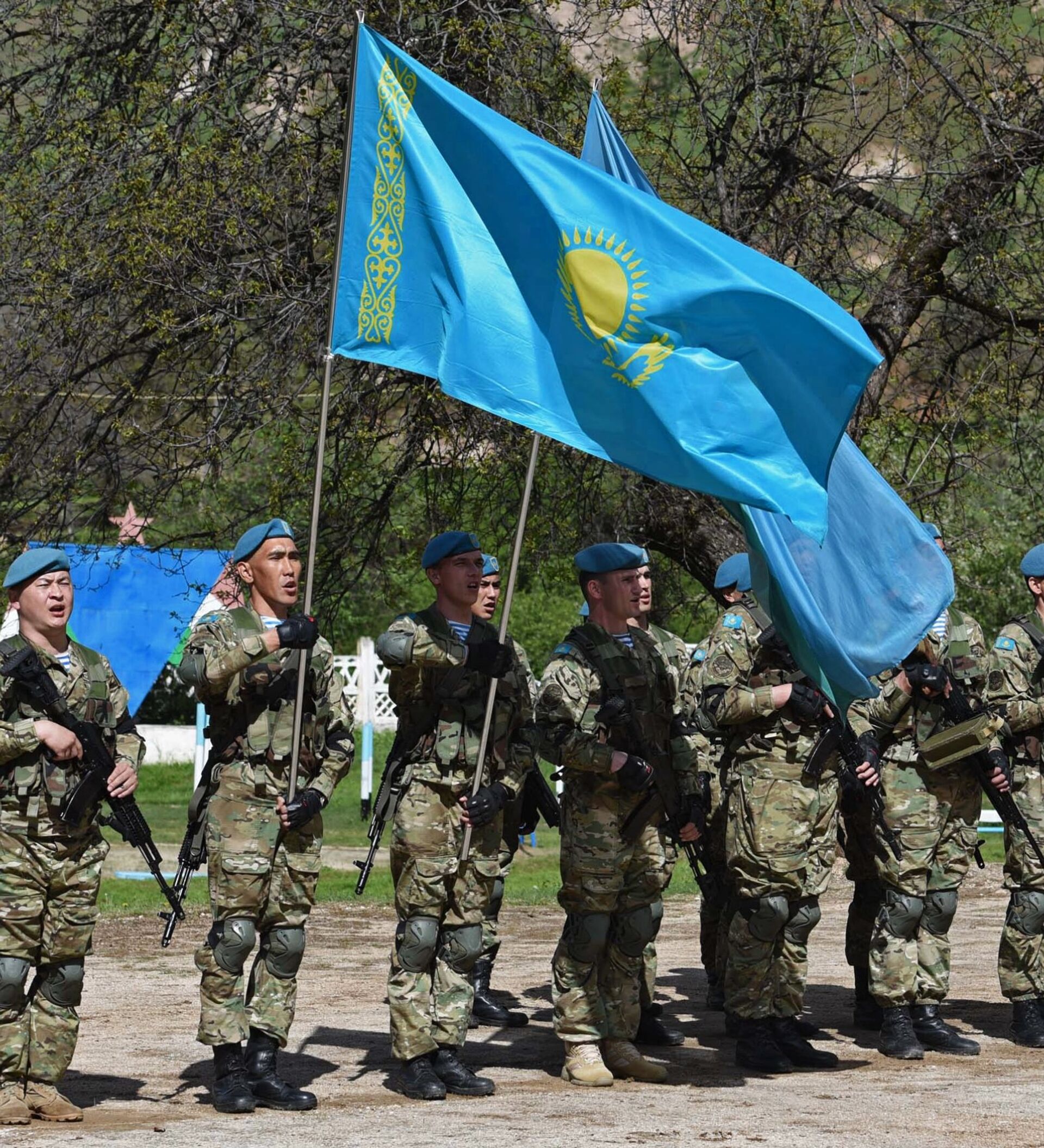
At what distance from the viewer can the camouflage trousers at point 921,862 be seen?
8.38 m

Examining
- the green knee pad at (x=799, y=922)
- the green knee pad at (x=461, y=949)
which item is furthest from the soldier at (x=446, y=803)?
the green knee pad at (x=799, y=922)

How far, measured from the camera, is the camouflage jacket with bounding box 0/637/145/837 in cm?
677

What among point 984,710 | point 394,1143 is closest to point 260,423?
point 984,710

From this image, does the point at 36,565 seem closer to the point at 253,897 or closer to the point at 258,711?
the point at 258,711

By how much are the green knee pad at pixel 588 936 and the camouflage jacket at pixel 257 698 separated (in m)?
1.18

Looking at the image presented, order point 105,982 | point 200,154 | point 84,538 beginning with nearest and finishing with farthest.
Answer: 1. point 105,982
2. point 200,154
3. point 84,538

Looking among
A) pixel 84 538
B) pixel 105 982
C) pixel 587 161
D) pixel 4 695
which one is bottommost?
pixel 105 982

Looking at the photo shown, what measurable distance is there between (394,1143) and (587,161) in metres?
4.13

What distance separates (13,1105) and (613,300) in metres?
3.67

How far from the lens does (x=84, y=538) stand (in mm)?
14469

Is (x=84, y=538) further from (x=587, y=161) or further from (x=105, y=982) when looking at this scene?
(x=587, y=161)

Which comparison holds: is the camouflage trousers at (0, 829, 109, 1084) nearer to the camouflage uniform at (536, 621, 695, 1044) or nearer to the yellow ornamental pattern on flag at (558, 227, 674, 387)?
the camouflage uniform at (536, 621, 695, 1044)

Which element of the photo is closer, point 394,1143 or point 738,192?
point 394,1143

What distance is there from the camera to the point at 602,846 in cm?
768
